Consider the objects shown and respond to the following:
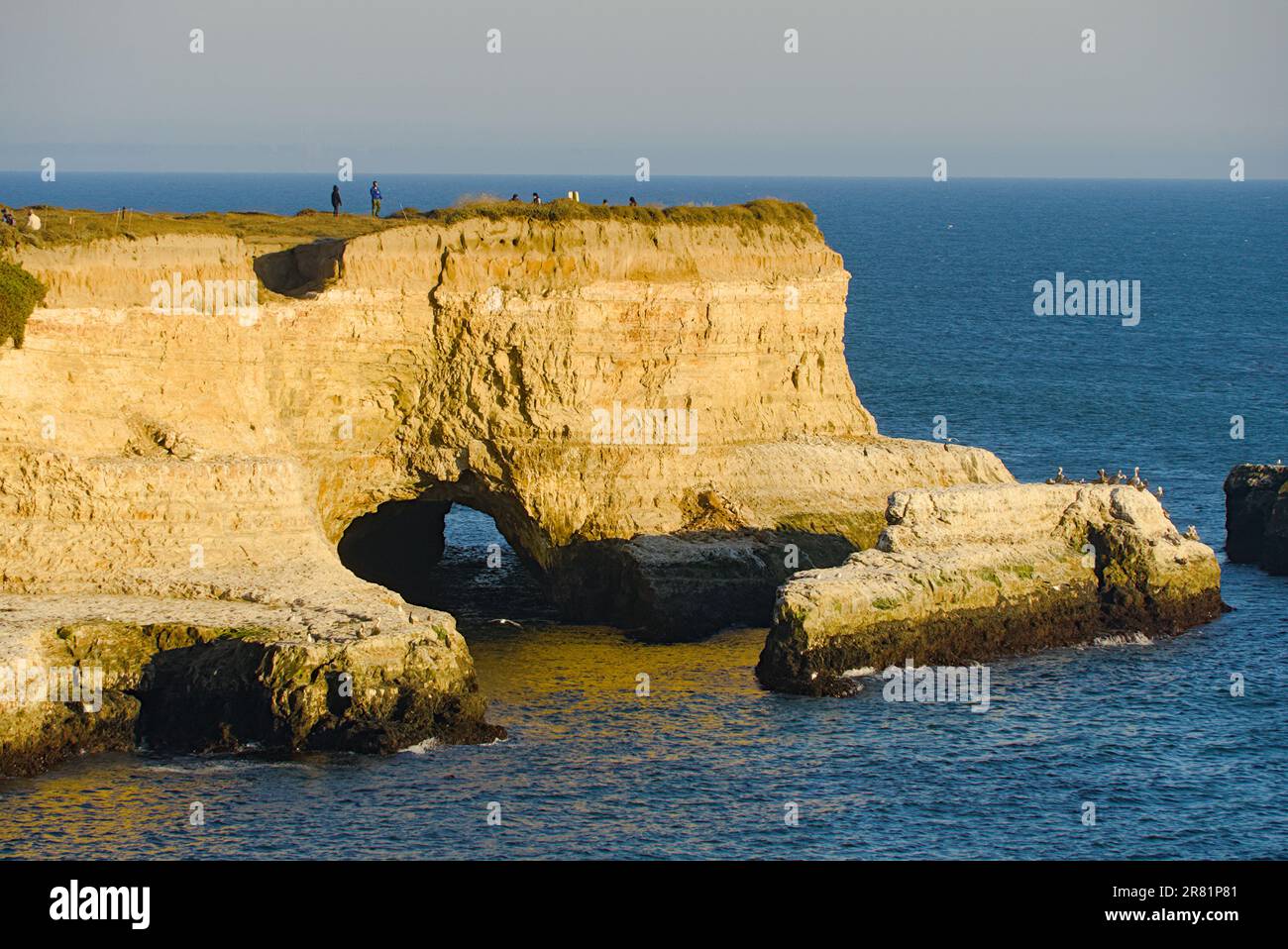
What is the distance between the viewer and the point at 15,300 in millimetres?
49375

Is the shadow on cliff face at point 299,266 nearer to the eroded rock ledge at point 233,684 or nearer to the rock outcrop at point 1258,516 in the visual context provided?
the eroded rock ledge at point 233,684

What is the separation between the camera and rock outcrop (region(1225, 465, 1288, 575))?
210 feet

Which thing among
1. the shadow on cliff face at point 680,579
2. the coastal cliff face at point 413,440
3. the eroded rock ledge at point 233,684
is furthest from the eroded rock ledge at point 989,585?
the eroded rock ledge at point 233,684

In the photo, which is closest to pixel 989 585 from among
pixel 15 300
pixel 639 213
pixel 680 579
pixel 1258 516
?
pixel 680 579

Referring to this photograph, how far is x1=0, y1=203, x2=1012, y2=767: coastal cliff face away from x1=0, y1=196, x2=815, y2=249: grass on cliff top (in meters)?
0.44

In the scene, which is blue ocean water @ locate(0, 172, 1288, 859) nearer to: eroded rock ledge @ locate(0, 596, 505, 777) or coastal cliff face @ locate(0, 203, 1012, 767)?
eroded rock ledge @ locate(0, 596, 505, 777)

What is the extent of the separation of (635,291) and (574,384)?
3.14 m

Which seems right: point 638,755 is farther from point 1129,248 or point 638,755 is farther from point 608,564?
point 1129,248

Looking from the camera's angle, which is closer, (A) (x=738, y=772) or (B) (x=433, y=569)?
(A) (x=738, y=772)

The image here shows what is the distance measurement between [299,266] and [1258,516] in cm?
3032

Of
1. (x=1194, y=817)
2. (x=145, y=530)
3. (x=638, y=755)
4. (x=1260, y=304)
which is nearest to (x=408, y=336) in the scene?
(x=145, y=530)

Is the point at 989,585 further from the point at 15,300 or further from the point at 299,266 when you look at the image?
the point at 15,300

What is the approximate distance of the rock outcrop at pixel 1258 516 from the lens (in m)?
64.1

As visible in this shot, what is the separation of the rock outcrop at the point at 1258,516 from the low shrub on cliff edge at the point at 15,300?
1438 inches
